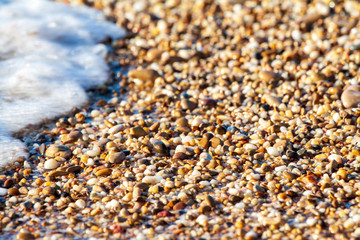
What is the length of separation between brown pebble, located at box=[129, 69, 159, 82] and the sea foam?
0.40 meters

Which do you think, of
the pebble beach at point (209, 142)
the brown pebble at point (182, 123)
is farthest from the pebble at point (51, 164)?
the brown pebble at point (182, 123)

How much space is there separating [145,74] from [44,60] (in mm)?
1313

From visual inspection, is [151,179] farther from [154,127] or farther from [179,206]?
[154,127]

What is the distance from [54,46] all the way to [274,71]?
Answer: 9.41ft

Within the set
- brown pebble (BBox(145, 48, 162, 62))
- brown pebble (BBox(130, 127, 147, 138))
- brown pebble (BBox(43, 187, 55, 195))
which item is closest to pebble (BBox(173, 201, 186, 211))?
A: brown pebble (BBox(43, 187, 55, 195))

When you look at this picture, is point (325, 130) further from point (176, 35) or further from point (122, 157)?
point (176, 35)

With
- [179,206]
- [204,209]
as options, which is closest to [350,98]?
[204,209]

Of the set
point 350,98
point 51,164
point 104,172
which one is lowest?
point 51,164

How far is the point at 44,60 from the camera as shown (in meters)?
5.47

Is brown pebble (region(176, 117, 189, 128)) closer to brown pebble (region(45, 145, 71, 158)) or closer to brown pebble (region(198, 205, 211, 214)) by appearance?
brown pebble (region(45, 145, 71, 158))

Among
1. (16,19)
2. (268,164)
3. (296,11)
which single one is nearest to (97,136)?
(268,164)

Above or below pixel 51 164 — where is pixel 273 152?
above

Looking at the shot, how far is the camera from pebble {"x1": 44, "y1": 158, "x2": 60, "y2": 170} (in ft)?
12.3

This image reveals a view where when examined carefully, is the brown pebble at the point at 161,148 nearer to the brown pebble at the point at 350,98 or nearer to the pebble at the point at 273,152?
the pebble at the point at 273,152
